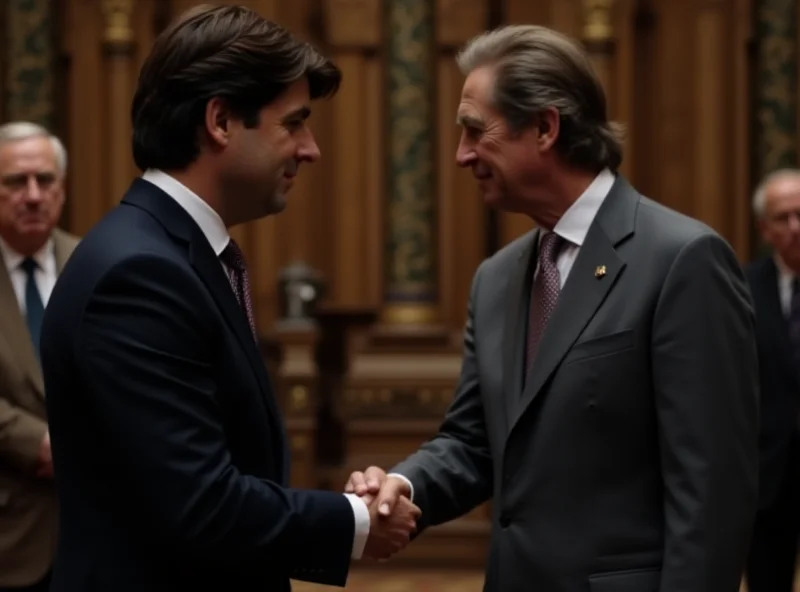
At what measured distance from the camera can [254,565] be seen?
2221 millimetres

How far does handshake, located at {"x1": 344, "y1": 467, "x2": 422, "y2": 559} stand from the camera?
2.53m

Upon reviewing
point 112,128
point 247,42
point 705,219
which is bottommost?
point 705,219

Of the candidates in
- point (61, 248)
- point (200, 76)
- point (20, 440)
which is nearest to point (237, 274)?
point (200, 76)

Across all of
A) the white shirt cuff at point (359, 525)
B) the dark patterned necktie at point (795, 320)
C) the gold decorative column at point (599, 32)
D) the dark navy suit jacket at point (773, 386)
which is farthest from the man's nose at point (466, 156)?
the gold decorative column at point (599, 32)

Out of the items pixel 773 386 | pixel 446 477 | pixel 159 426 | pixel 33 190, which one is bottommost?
pixel 773 386

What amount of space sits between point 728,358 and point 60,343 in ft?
3.55

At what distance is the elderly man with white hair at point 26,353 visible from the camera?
3578 millimetres

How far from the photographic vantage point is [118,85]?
7.84 m

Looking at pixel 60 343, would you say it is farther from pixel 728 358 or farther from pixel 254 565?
pixel 728 358

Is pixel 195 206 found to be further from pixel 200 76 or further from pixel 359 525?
pixel 359 525

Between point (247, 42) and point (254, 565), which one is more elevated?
point (247, 42)

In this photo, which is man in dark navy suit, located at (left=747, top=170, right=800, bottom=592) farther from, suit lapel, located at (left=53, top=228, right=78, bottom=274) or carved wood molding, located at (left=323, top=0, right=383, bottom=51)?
carved wood molding, located at (left=323, top=0, right=383, bottom=51)

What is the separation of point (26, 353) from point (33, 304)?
24 centimetres

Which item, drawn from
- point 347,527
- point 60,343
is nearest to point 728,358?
point 347,527
